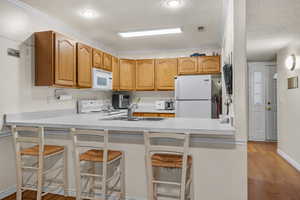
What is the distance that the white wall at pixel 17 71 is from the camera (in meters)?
2.67

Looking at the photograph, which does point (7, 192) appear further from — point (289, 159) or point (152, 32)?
point (289, 159)

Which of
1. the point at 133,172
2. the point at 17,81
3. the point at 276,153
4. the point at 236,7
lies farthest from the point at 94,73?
the point at 276,153

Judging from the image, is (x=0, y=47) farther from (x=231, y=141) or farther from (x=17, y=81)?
(x=231, y=141)

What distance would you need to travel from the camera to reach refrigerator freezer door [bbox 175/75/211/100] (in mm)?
4551

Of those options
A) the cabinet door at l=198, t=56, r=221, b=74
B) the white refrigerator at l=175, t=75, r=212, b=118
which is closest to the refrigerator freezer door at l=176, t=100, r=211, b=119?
the white refrigerator at l=175, t=75, r=212, b=118

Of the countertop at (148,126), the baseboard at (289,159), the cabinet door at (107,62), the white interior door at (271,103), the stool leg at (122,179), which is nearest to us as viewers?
the countertop at (148,126)

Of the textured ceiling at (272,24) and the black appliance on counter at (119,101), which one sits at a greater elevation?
the textured ceiling at (272,24)

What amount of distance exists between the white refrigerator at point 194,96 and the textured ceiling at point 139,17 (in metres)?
0.87

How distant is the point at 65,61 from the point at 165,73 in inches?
99.3

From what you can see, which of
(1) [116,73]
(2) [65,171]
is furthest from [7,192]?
(1) [116,73]

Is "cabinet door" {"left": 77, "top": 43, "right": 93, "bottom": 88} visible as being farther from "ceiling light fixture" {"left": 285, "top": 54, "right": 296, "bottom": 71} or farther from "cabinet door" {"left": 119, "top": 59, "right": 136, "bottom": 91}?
"ceiling light fixture" {"left": 285, "top": 54, "right": 296, "bottom": 71}

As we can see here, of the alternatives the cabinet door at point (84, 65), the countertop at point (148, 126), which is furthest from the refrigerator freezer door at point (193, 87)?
the countertop at point (148, 126)

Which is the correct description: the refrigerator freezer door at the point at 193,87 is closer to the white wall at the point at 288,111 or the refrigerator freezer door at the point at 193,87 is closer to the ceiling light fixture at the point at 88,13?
the white wall at the point at 288,111

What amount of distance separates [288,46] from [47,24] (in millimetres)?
4488
